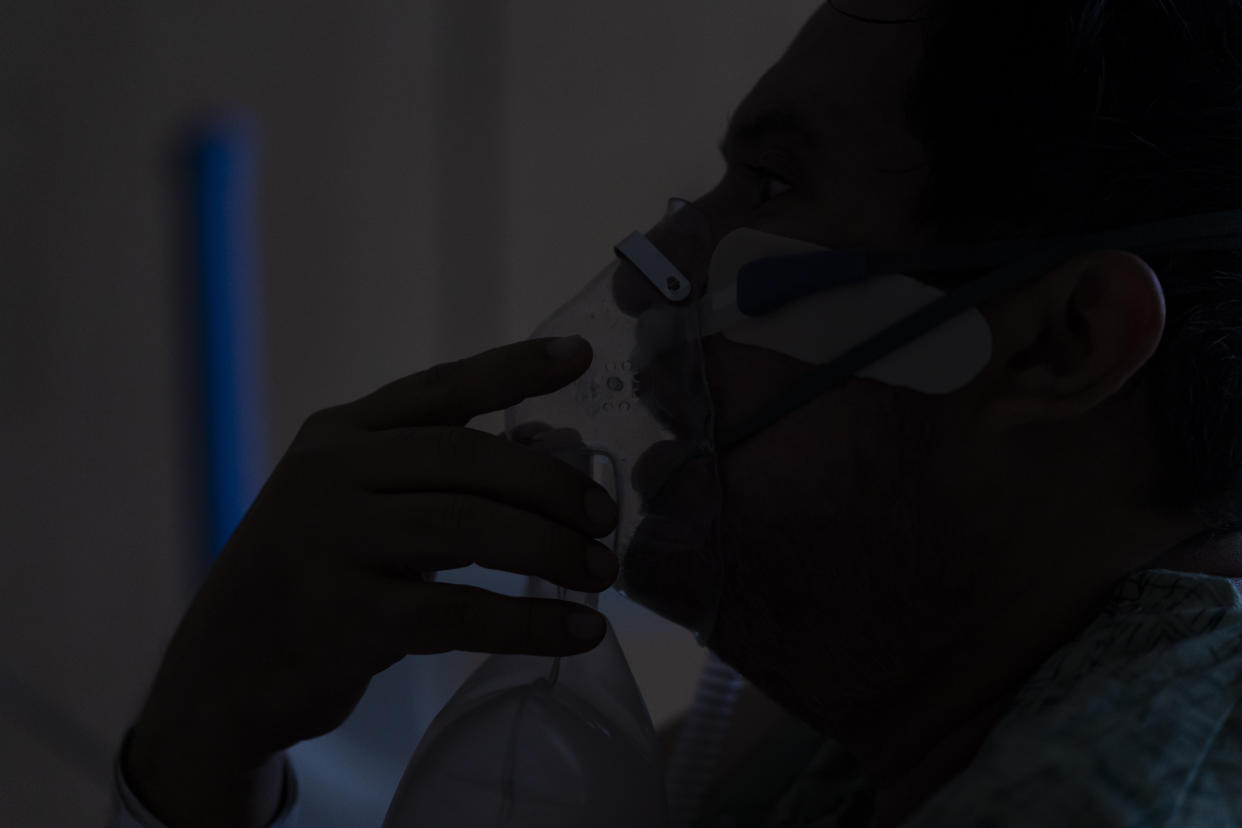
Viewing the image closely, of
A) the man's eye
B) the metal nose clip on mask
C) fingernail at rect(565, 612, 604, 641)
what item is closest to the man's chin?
the metal nose clip on mask

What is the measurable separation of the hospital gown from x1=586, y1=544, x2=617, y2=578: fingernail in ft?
0.95

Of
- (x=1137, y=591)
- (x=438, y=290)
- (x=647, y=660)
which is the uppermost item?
(x=438, y=290)

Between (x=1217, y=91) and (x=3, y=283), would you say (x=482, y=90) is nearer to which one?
(x=3, y=283)

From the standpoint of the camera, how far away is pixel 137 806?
0.99 metres

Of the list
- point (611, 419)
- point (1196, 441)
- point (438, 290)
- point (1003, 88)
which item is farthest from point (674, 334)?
point (438, 290)

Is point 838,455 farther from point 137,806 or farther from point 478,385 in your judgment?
point 137,806

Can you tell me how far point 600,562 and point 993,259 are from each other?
41 cm

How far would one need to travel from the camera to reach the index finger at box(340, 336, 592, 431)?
2.77 ft

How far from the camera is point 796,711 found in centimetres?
100

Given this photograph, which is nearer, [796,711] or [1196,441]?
[1196,441]

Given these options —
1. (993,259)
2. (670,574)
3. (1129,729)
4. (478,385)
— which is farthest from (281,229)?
(1129,729)

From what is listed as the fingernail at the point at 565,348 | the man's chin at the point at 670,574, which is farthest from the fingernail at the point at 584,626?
the fingernail at the point at 565,348

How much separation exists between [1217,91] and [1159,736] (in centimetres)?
54

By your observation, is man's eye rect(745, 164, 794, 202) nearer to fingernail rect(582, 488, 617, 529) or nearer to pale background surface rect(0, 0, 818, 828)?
fingernail rect(582, 488, 617, 529)
